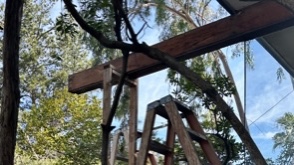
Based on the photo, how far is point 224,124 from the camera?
9.19 ft

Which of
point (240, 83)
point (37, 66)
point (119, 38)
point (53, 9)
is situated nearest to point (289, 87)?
point (240, 83)

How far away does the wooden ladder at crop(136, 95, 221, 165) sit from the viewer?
2.27 metres

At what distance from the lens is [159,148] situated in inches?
99.3

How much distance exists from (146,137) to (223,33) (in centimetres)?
71

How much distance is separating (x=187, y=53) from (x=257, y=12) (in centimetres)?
46

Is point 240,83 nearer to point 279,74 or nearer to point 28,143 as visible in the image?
point 279,74

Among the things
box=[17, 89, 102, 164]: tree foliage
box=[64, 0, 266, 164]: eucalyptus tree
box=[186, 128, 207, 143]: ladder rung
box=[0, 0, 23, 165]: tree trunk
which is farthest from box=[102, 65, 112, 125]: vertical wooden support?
box=[17, 89, 102, 164]: tree foliage

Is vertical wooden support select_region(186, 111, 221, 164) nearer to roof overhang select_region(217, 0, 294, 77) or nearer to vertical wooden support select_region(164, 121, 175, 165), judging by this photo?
vertical wooden support select_region(164, 121, 175, 165)

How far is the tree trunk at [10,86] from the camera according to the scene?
1648mm

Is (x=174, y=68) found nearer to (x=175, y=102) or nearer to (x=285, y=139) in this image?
(x=175, y=102)

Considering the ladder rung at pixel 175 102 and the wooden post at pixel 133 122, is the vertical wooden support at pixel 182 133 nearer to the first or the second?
the ladder rung at pixel 175 102

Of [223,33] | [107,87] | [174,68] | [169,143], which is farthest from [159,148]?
[174,68]

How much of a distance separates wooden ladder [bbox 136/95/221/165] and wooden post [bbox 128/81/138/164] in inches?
6.0

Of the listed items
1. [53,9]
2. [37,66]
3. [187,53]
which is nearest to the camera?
[187,53]
